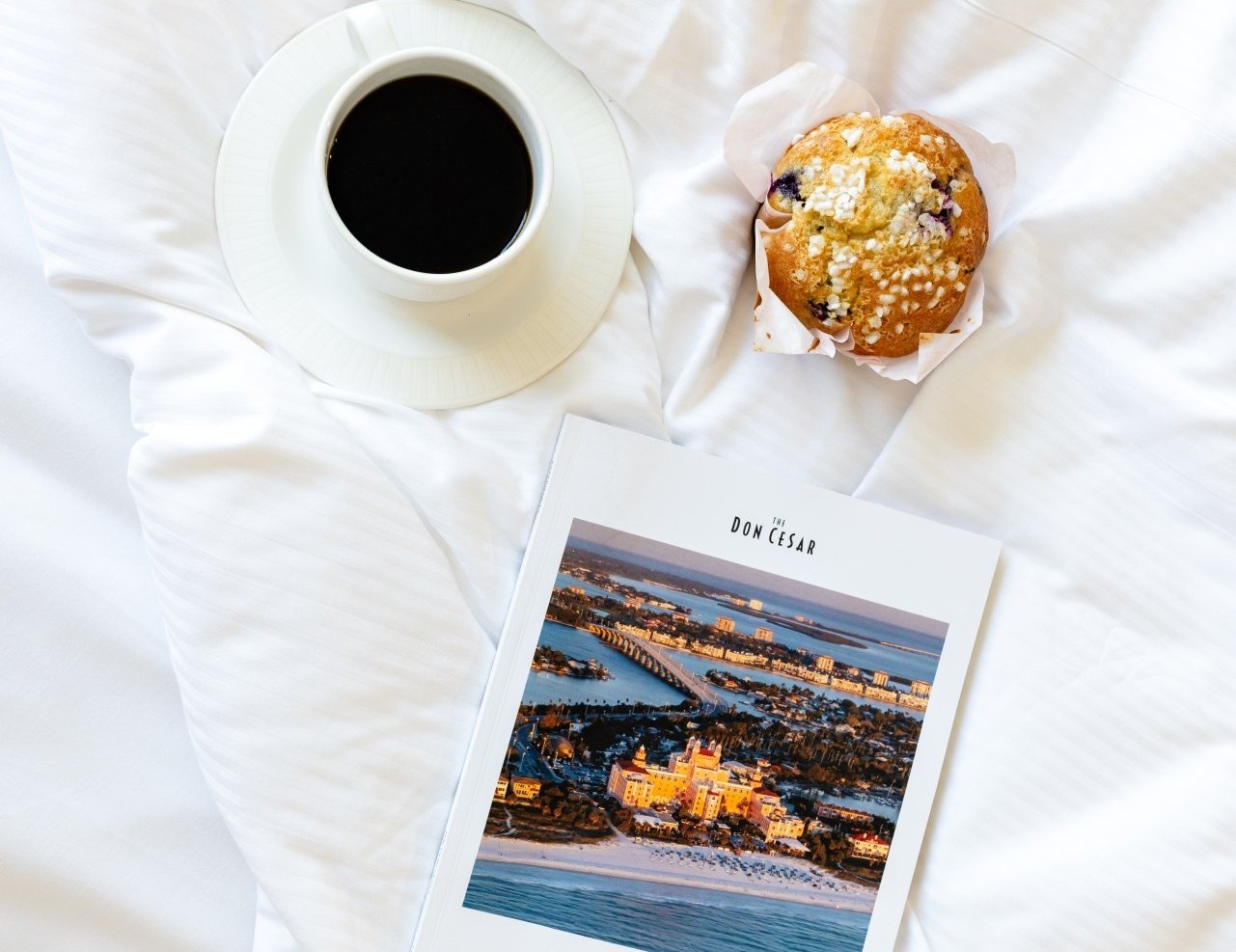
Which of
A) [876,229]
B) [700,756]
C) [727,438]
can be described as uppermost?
[876,229]

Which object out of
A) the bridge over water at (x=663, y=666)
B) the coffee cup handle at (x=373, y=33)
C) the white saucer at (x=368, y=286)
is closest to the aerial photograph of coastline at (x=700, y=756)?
the bridge over water at (x=663, y=666)

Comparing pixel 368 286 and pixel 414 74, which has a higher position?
pixel 414 74

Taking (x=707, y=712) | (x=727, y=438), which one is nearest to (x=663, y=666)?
(x=707, y=712)

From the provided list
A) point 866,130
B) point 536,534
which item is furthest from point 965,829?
point 866,130

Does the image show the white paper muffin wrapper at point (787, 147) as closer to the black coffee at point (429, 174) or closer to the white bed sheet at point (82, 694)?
the black coffee at point (429, 174)

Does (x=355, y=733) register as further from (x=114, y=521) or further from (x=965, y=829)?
(x=965, y=829)

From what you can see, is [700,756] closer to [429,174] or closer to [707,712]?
[707,712]
